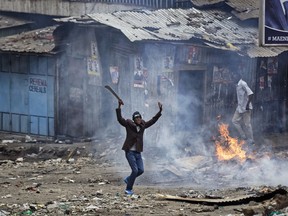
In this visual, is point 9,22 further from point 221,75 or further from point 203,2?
point 221,75

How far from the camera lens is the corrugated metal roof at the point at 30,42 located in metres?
21.0

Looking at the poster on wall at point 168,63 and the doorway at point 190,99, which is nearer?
the poster on wall at point 168,63

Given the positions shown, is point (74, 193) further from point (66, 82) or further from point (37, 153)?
point (66, 82)

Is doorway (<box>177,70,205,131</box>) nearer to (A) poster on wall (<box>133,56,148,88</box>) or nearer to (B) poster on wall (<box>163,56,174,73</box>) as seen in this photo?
(B) poster on wall (<box>163,56,174,73</box>)

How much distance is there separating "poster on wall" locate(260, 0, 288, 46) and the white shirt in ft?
20.0

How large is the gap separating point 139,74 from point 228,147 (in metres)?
2.90

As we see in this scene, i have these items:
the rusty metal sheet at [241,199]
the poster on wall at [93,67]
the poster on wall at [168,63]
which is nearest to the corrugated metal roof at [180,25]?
the poster on wall at [168,63]

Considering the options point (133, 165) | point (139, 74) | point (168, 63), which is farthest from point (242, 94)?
point (133, 165)

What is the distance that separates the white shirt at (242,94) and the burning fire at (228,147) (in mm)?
688

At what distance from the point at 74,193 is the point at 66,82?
7850 millimetres

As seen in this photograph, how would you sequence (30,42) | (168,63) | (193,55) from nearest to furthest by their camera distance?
(168,63), (193,55), (30,42)

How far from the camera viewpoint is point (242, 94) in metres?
18.5

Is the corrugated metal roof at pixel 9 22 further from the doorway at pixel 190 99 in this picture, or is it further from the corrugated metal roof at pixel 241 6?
the doorway at pixel 190 99

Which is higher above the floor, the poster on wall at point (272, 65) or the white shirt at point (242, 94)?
the poster on wall at point (272, 65)
